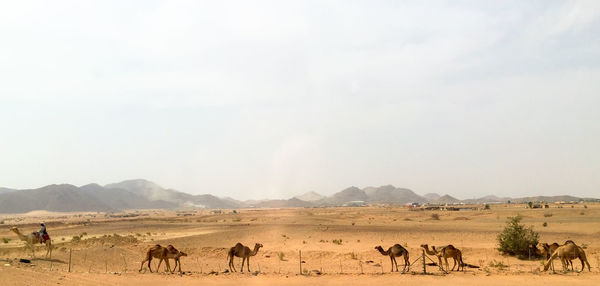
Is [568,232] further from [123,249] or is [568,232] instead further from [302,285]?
[123,249]

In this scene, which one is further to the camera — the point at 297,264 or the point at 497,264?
the point at 297,264

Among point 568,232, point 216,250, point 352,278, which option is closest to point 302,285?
point 352,278

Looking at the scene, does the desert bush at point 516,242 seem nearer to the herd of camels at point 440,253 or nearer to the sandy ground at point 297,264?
the sandy ground at point 297,264

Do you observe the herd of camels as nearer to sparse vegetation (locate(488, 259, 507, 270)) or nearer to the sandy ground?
the sandy ground

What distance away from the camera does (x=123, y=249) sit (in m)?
30.7

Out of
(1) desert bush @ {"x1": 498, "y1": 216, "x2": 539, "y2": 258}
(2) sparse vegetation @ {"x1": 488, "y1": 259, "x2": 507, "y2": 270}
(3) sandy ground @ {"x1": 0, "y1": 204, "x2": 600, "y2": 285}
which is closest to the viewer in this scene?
(3) sandy ground @ {"x1": 0, "y1": 204, "x2": 600, "y2": 285}

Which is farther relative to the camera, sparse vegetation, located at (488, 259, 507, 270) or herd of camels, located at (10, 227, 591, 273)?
sparse vegetation, located at (488, 259, 507, 270)

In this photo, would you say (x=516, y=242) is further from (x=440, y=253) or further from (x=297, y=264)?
(x=297, y=264)

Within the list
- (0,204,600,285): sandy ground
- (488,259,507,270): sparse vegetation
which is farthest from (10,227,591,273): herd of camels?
(488,259,507,270): sparse vegetation

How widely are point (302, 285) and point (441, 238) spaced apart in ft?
80.0

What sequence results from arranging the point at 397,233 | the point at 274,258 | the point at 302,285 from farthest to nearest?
the point at 397,233
the point at 274,258
the point at 302,285

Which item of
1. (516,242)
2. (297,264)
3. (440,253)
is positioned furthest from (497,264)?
(297,264)

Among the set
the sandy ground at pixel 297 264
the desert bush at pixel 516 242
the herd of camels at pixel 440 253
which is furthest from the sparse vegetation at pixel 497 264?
the desert bush at pixel 516 242

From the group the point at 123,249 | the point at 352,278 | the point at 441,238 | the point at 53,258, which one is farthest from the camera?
the point at 441,238
